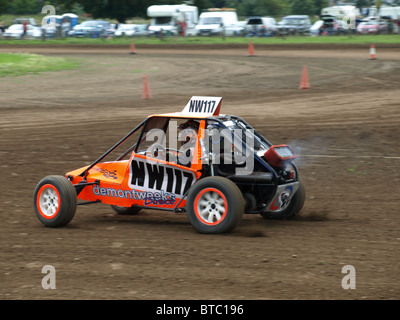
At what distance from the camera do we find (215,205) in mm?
7492

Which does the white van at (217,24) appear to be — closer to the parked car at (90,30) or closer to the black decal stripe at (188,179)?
the parked car at (90,30)

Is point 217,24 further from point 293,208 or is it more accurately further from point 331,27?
point 293,208

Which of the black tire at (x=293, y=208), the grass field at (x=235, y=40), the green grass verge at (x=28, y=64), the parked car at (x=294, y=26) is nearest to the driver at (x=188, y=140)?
the black tire at (x=293, y=208)

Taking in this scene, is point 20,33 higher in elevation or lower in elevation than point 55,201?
higher

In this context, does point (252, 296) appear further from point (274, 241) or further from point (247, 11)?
point (247, 11)

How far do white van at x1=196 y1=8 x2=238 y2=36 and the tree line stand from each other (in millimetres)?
12861

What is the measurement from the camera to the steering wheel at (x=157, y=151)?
8271 mm

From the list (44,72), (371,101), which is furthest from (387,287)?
(44,72)

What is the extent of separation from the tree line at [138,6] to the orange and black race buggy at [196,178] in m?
46.8

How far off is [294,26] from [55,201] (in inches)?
1530

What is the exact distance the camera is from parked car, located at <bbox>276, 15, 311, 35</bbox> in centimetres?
4394

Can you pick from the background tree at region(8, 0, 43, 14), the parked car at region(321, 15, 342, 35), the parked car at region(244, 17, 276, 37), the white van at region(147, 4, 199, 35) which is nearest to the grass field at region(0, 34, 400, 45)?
the parked car at region(244, 17, 276, 37)

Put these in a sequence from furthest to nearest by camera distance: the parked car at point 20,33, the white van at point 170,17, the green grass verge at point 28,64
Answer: the white van at point 170,17 → the parked car at point 20,33 → the green grass verge at point 28,64

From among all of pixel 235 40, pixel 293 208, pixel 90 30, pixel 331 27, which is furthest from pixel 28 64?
pixel 331 27
